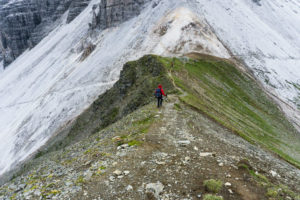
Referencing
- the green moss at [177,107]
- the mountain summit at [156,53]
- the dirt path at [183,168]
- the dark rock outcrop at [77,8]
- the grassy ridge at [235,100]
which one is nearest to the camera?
the dirt path at [183,168]

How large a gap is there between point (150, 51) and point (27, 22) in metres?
158

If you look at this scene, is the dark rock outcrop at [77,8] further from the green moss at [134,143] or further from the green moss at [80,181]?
the green moss at [80,181]

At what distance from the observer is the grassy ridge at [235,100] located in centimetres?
3003

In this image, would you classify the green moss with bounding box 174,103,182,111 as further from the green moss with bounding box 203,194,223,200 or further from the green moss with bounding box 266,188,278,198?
the green moss with bounding box 203,194,223,200

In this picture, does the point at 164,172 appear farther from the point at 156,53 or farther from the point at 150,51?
the point at 150,51

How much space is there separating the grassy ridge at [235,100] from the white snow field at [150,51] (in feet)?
28.4

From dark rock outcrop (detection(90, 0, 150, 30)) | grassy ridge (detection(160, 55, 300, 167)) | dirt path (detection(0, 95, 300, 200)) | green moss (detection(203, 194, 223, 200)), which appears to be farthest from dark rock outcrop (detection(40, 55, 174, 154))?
dark rock outcrop (detection(90, 0, 150, 30))

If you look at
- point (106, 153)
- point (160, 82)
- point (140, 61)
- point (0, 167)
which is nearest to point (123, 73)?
point (140, 61)

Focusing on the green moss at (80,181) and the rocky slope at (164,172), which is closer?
the rocky slope at (164,172)

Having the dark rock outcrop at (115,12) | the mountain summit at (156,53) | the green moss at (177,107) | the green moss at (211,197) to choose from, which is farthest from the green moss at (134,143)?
the dark rock outcrop at (115,12)

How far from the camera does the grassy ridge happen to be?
98.5 feet

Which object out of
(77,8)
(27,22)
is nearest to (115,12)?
(77,8)

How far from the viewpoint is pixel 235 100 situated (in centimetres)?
4328

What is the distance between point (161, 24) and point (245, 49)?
30480 millimetres
